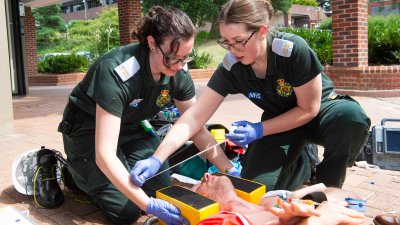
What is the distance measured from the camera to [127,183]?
2154 millimetres

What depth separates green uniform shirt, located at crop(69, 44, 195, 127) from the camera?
7.54 feet

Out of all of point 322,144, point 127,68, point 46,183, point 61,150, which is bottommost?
point 61,150

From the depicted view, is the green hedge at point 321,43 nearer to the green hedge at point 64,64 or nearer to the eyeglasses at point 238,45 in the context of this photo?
the eyeglasses at point 238,45

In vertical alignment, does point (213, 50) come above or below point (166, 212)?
above

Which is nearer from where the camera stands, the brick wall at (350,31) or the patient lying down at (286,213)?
the patient lying down at (286,213)

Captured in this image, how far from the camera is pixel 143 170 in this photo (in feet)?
7.34

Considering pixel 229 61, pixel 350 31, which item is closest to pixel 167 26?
pixel 229 61

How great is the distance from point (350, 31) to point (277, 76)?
227 inches

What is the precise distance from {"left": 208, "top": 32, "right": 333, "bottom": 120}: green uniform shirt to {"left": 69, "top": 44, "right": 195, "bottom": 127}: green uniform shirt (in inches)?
10.8

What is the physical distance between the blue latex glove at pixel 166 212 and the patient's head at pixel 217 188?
23cm

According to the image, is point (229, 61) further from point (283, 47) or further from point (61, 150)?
point (61, 150)

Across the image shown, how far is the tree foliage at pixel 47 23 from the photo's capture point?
3791cm

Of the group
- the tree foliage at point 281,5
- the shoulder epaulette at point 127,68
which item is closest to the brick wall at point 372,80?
the shoulder epaulette at point 127,68

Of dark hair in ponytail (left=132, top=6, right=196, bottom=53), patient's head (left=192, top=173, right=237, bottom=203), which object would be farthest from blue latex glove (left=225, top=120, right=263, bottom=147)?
dark hair in ponytail (left=132, top=6, right=196, bottom=53)
